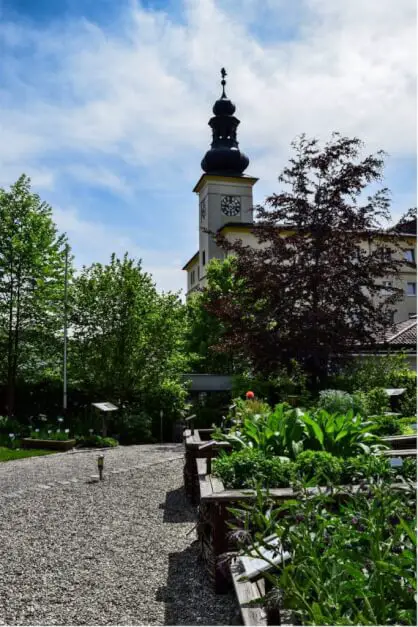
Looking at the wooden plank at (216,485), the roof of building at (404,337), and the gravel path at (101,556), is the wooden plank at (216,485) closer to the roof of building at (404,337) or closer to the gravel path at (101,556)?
A: the gravel path at (101,556)

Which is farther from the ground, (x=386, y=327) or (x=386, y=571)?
(x=386, y=327)

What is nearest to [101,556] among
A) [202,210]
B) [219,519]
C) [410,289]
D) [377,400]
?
[219,519]

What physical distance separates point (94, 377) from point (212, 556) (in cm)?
1491

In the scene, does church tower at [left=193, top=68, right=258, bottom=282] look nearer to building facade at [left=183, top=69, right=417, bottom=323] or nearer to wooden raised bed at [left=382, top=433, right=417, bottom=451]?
building facade at [left=183, top=69, right=417, bottom=323]

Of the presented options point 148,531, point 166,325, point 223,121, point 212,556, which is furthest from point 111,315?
point 223,121

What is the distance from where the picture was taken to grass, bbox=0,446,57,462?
12.1 meters

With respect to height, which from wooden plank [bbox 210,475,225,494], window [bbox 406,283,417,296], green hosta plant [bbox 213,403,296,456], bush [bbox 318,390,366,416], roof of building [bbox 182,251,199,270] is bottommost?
Result: wooden plank [bbox 210,475,225,494]

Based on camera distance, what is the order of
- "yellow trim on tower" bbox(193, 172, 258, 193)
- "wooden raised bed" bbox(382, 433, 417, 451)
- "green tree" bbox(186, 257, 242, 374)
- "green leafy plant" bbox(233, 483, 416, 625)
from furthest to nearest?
"yellow trim on tower" bbox(193, 172, 258, 193) < "green tree" bbox(186, 257, 242, 374) < "wooden raised bed" bbox(382, 433, 417, 451) < "green leafy plant" bbox(233, 483, 416, 625)

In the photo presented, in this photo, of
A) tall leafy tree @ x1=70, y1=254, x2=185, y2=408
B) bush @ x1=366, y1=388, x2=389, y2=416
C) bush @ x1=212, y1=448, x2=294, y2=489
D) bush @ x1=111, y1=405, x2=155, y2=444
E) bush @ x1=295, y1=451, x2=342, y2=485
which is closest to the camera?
bush @ x1=295, y1=451, x2=342, y2=485

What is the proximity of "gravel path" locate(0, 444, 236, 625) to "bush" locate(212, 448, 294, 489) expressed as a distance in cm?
76

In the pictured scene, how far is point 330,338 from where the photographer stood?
45.0 feet

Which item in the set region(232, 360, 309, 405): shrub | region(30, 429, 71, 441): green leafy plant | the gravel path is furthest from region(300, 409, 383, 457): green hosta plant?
region(30, 429, 71, 441): green leafy plant

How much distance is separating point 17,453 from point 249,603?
11.0 metres

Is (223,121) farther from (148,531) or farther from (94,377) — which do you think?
(148,531)
